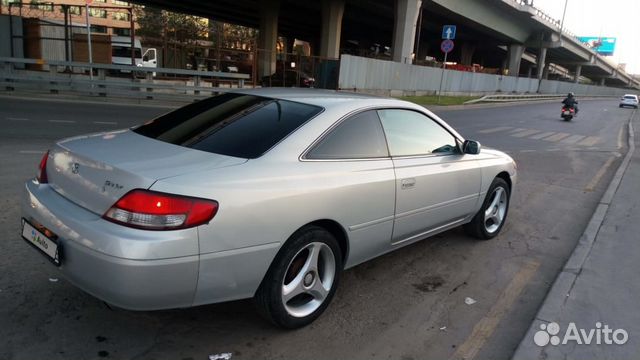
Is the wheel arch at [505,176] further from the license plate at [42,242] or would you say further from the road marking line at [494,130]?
the road marking line at [494,130]

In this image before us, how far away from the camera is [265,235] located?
2855mm

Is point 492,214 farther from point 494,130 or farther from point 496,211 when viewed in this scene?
point 494,130

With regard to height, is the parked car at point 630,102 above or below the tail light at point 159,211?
below

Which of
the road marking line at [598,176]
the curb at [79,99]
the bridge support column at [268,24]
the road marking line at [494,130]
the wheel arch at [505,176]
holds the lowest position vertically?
the curb at [79,99]

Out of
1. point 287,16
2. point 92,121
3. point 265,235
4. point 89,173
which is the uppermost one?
point 287,16

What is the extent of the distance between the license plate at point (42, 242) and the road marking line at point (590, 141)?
51.1 ft

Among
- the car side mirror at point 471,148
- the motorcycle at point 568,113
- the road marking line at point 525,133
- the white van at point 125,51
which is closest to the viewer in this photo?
the car side mirror at point 471,148

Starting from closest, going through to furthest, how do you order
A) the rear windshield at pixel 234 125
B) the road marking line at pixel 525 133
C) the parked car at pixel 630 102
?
the rear windshield at pixel 234 125 → the road marking line at pixel 525 133 → the parked car at pixel 630 102

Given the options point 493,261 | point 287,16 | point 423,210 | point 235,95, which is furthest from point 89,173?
point 287,16

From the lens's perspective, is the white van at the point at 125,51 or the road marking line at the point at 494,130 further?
the white van at the point at 125,51

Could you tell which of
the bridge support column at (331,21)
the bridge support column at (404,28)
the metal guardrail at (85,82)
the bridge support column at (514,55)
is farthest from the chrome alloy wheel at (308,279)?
the bridge support column at (514,55)

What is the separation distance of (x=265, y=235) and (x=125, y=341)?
1.10 m

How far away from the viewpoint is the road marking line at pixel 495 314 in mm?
3207

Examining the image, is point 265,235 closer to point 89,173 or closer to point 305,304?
point 305,304
